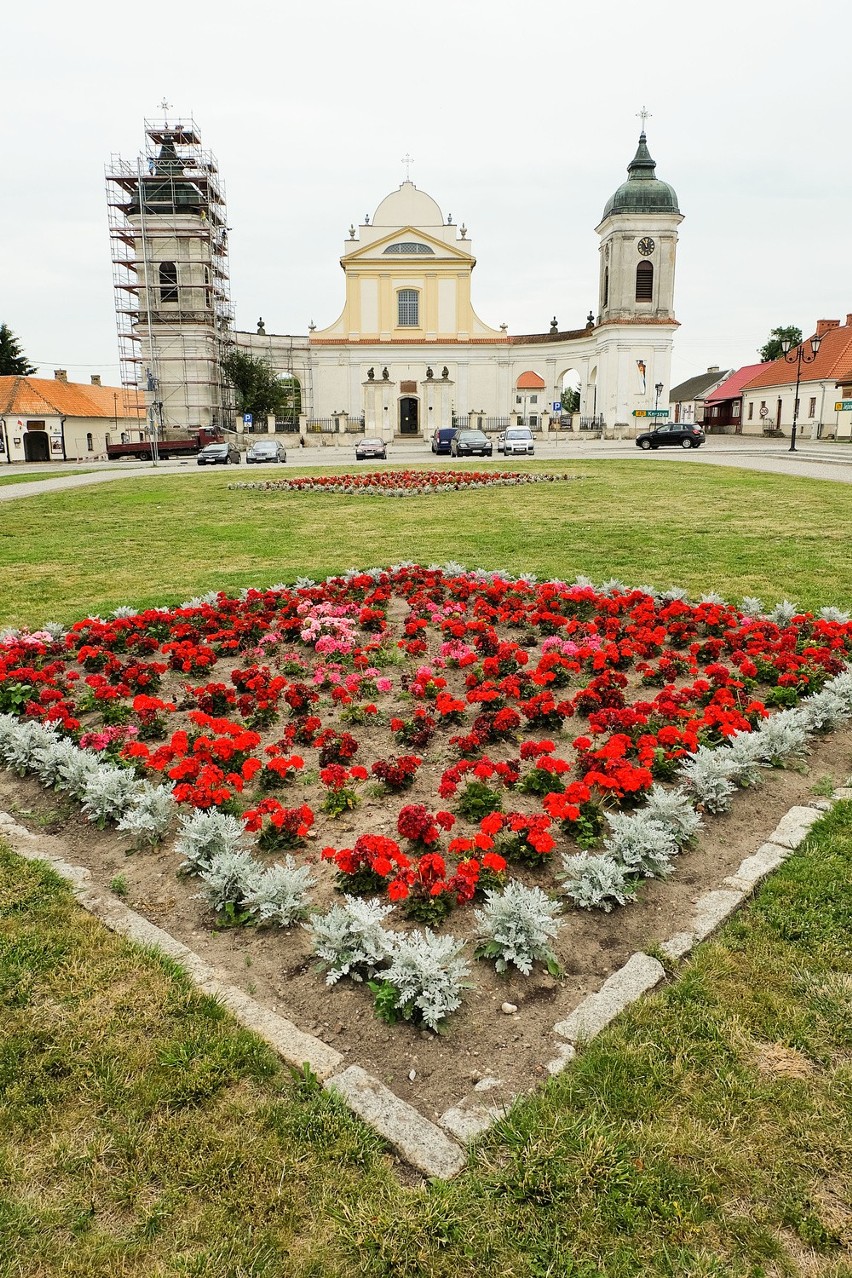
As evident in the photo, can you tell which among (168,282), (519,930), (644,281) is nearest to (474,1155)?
(519,930)

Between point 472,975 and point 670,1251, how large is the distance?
1196 millimetres

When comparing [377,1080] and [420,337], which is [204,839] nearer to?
[377,1080]

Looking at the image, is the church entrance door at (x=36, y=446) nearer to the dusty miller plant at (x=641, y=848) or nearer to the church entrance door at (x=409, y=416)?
the church entrance door at (x=409, y=416)

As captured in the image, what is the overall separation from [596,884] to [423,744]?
66.4 inches

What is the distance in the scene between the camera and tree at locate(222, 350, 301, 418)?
6266 cm

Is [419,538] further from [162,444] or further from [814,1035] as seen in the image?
[162,444]

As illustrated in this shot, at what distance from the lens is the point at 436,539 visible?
1308 centimetres

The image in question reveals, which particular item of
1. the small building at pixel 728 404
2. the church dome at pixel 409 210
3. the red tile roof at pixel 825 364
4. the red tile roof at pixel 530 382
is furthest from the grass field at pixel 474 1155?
the small building at pixel 728 404

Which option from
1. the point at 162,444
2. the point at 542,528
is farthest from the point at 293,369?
the point at 542,528

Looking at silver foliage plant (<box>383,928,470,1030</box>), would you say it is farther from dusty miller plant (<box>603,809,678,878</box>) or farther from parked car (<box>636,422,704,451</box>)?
parked car (<box>636,422,704,451</box>)

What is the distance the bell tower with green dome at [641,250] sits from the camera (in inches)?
2409

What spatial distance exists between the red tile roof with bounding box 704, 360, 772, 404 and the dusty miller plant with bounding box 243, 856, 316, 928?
80.2 m

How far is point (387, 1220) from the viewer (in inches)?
88.7

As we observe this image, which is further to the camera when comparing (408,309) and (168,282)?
(408,309)
